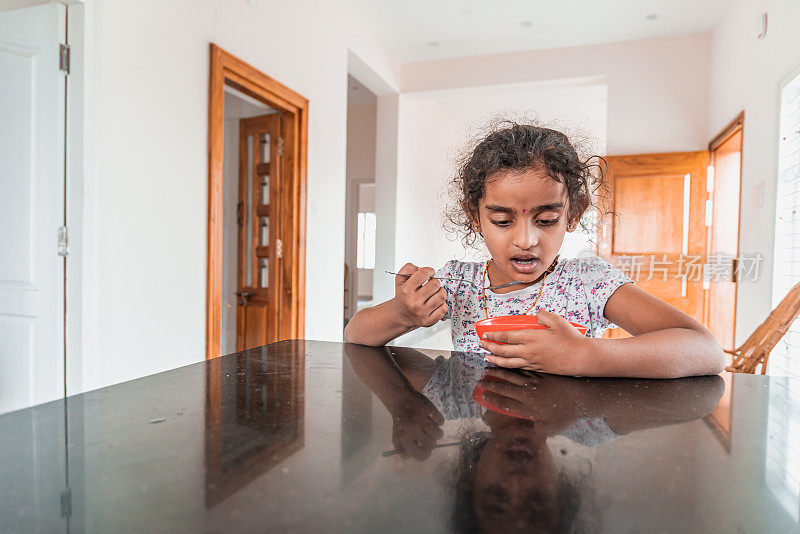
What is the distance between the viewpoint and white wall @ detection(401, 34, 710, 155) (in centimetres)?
478

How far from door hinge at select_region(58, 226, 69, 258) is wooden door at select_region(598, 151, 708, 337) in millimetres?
3967

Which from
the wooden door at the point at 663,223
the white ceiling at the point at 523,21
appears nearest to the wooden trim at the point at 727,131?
the wooden door at the point at 663,223

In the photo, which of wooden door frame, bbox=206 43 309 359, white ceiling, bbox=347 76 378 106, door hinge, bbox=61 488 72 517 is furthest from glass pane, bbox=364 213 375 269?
door hinge, bbox=61 488 72 517

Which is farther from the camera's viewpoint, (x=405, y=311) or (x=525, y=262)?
(x=525, y=262)

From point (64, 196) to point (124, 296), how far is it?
1.53 ft

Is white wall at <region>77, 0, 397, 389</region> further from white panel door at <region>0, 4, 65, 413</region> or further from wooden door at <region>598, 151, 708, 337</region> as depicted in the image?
wooden door at <region>598, 151, 708, 337</region>

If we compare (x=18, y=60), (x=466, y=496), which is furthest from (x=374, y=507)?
(x=18, y=60)

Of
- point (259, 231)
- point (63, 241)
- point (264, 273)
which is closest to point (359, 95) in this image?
point (259, 231)

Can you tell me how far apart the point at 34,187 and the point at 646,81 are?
4.84 meters

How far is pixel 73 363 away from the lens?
2102 millimetres

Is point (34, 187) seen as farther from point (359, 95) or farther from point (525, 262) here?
point (359, 95)

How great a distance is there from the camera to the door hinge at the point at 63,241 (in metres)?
2.09

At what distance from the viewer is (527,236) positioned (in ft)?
3.67

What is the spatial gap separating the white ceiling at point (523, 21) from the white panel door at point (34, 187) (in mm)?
2810
